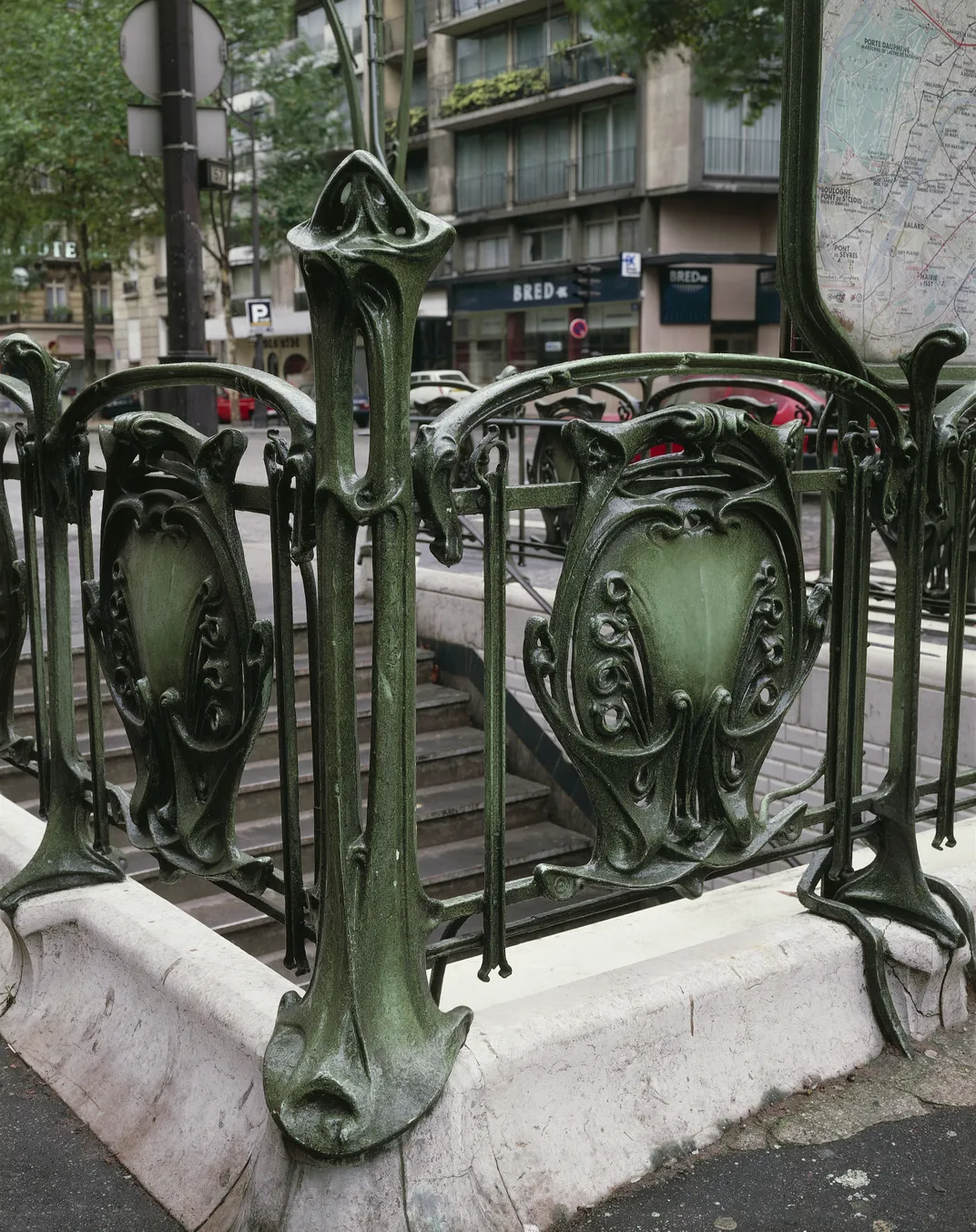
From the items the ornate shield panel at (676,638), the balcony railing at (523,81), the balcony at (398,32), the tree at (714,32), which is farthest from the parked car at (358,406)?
the balcony at (398,32)

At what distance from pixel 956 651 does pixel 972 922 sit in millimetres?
603

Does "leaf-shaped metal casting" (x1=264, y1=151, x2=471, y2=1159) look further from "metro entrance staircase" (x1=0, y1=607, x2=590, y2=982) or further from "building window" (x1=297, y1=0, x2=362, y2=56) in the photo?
"building window" (x1=297, y1=0, x2=362, y2=56)

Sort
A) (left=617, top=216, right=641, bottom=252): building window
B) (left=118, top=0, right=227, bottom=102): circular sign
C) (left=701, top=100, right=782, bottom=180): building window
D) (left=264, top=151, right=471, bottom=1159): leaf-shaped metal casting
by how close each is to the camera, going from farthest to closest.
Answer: (left=617, top=216, right=641, bottom=252): building window, (left=701, top=100, right=782, bottom=180): building window, (left=118, top=0, right=227, bottom=102): circular sign, (left=264, top=151, right=471, bottom=1159): leaf-shaped metal casting

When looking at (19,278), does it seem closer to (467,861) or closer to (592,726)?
(467,861)

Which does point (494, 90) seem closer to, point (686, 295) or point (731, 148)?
point (731, 148)

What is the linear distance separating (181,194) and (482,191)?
34723mm

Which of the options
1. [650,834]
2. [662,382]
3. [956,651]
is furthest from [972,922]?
[662,382]

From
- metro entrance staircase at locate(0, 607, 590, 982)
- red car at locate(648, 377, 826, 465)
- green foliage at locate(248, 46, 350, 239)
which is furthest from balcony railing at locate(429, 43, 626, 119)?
metro entrance staircase at locate(0, 607, 590, 982)

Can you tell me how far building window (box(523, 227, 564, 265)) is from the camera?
40.2m

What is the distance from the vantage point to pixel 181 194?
9367 millimetres

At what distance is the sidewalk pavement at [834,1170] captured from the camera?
2344 millimetres

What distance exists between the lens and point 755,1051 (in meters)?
2.72

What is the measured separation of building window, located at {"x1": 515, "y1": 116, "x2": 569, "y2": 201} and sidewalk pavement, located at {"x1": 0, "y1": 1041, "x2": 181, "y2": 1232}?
1527 inches

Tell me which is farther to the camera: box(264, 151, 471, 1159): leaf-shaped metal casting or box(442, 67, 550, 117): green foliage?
box(442, 67, 550, 117): green foliage
